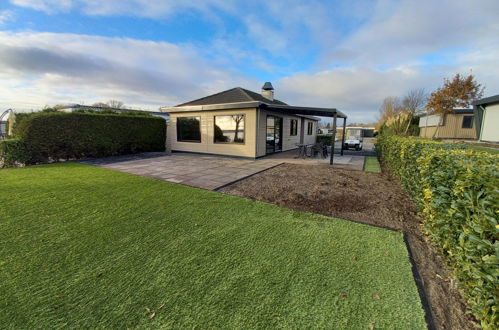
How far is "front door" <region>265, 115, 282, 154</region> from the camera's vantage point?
37.1 ft

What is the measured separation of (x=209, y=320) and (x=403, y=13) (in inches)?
391

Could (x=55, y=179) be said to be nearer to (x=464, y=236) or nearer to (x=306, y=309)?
(x=306, y=309)

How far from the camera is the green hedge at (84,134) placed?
8414 mm

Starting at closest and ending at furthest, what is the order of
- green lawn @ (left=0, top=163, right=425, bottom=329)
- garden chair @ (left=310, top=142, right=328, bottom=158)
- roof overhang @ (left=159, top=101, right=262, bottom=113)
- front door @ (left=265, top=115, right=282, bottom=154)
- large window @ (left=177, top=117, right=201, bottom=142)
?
green lawn @ (left=0, top=163, right=425, bottom=329)
roof overhang @ (left=159, top=101, right=262, bottom=113)
front door @ (left=265, top=115, right=282, bottom=154)
garden chair @ (left=310, top=142, right=328, bottom=158)
large window @ (left=177, top=117, right=201, bottom=142)

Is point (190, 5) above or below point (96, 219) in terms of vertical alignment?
above

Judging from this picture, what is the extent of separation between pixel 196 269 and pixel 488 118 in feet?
55.8

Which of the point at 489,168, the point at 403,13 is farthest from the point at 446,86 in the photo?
the point at 489,168

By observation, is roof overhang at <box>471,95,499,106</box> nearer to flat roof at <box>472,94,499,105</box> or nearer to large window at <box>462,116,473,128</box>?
flat roof at <box>472,94,499,105</box>

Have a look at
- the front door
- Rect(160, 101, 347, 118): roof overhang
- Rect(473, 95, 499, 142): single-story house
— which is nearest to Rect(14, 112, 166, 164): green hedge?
Rect(160, 101, 347, 118): roof overhang

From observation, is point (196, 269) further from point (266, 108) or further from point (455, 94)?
point (455, 94)

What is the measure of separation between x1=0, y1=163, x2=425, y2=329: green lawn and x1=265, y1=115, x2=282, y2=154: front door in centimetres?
799

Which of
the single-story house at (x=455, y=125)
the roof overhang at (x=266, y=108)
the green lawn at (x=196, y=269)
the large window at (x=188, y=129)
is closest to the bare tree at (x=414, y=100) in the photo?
the single-story house at (x=455, y=125)

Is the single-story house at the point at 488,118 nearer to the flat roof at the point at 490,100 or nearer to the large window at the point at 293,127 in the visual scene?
the flat roof at the point at 490,100

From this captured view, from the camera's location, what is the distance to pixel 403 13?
22.3ft
